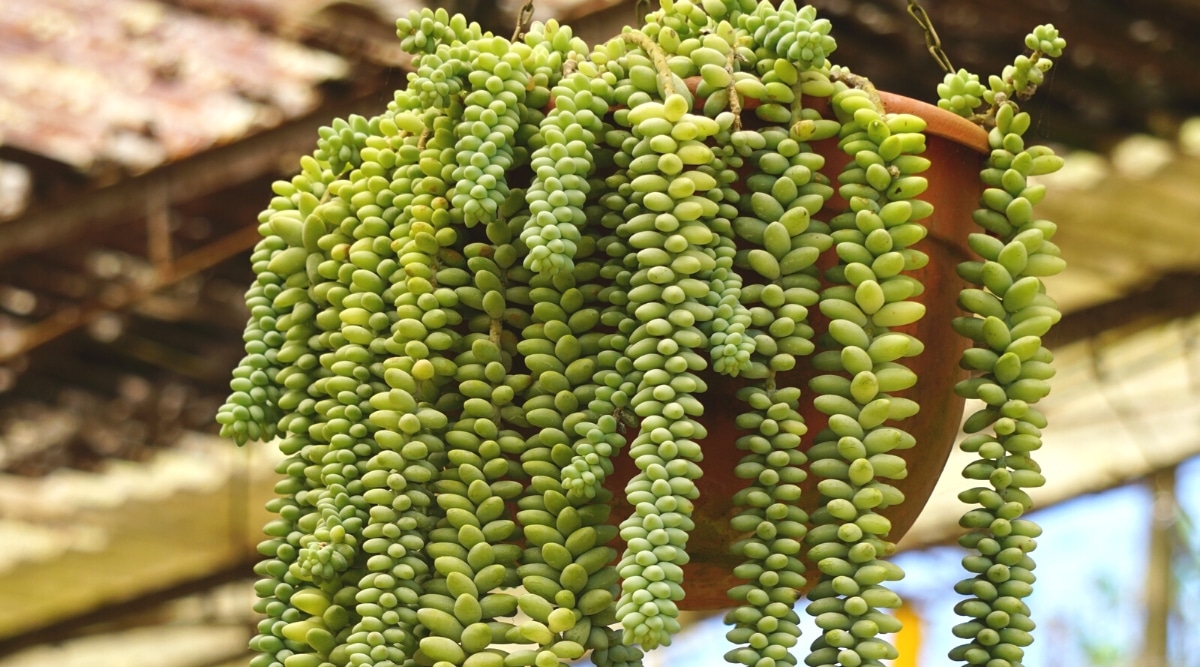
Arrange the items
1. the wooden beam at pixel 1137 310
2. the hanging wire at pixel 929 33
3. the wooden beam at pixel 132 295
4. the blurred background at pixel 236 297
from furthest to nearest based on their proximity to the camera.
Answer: the wooden beam at pixel 1137 310 < the wooden beam at pixel 132 295 < the blurred background at pixel 236 297 < the hanging wire at pixel 929 33

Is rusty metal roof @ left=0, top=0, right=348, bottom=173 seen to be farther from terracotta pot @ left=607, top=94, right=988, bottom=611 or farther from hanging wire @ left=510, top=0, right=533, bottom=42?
terracotta pot @ left=607, top=94, right=988, bottom=611

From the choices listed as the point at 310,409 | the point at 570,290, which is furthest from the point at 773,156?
the point at 310,409

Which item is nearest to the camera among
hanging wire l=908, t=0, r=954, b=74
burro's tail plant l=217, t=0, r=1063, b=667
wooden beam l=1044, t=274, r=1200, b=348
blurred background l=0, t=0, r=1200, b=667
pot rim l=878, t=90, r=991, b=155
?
burro's tail plant l=217, t=0, r=1063, b=667

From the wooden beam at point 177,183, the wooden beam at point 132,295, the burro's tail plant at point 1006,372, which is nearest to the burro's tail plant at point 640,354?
the burro's tail plant at point 1006,372

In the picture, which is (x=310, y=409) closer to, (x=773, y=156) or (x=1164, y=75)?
(x=773, y=156)

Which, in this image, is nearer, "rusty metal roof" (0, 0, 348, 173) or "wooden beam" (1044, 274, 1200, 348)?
"rusty metal roof" (0, 0, 348, 173)

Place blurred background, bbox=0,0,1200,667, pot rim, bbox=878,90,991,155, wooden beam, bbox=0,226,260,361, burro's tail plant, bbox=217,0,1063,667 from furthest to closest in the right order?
1. wooden beam, bbox=0,226,260,361
2. blurred background, bbox=0,0,1200,667
3. pot rim, bbox=878,90,991,155
4. burro's tail plant, bbox=217,0,1063,667

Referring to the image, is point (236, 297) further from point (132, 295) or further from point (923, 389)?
point (923, 389)

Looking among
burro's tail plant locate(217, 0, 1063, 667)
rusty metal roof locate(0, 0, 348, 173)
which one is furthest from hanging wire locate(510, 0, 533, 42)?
rusty metal roof locate(0, 0, 348, 173)

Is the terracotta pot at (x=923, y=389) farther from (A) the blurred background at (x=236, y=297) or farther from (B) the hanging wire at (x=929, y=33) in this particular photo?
(A) the blurred background at (x=236, y=297)
